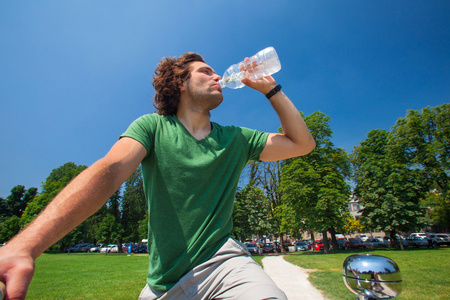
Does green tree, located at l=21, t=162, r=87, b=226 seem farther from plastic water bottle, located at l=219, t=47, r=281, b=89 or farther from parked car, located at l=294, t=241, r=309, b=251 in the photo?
plastic water bottle, located at l=219, t=47, r=281, b=89

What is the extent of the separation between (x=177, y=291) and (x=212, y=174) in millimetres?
759

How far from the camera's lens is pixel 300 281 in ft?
29.7

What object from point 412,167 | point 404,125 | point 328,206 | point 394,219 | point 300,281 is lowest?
point 300,281

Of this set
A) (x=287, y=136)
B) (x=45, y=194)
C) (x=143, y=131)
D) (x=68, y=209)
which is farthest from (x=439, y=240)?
(x=45, y=194)

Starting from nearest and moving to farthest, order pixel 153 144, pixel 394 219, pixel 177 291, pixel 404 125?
pixel 177 291 → pixel 153 144 → pixel 394 219 → pixel 404 125

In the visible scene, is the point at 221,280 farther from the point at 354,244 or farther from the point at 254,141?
the point at 354,244

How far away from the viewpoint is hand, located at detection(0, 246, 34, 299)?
655 millimetres

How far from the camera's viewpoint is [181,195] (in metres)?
1.66

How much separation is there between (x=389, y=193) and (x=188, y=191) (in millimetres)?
31629

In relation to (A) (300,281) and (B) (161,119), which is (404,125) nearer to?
(A) (300,281)

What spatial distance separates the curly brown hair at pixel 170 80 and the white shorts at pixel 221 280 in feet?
4.40

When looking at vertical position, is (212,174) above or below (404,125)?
below

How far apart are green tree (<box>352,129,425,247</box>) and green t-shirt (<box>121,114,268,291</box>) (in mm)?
30681

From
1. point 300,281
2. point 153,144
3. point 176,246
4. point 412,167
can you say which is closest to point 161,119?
point 153,144
